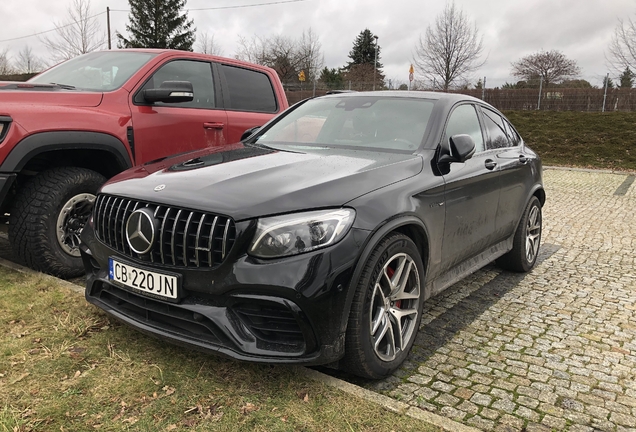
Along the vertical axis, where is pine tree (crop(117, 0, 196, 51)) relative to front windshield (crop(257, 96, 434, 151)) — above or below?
above

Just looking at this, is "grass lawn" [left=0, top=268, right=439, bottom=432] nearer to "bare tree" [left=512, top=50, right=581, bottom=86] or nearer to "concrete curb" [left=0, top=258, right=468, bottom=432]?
"concrete curb" [left=0, top=258, right=468, bottom=432]

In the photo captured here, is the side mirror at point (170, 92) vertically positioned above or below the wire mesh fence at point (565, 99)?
below

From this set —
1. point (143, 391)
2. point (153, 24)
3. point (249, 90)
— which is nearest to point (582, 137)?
point (249, 90)

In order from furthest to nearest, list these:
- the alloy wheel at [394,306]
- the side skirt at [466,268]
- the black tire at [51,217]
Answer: the black tire at [51,217]
the side skirt at [466,268]
the alloy wheel at [394,306]

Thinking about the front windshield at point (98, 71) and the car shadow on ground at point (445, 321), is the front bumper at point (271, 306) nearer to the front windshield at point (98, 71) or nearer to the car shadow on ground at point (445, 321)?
the car shadow on ground at point (445, 321)

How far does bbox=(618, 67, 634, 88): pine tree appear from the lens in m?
25.0

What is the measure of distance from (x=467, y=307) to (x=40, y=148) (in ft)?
11.5

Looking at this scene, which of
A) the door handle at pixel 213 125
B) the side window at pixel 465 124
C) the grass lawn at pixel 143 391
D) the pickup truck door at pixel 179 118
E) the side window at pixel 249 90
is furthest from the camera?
the side window at pixel 249 90

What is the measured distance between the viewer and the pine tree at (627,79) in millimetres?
25041

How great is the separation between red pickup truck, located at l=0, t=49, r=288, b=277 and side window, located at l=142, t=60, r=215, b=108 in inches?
0.4

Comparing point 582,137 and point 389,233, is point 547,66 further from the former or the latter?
point 389,233

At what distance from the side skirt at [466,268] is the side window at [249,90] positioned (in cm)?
302

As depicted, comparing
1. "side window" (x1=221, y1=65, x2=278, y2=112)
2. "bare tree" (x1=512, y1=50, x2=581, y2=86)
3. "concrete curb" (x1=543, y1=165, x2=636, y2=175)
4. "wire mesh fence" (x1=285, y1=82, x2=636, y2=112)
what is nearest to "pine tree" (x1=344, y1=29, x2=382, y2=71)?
"bare tree" (x1=512, y1=50, x2=581, y2=86)

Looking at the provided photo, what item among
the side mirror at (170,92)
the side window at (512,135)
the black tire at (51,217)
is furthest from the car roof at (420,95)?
the black tire at (51,217)
